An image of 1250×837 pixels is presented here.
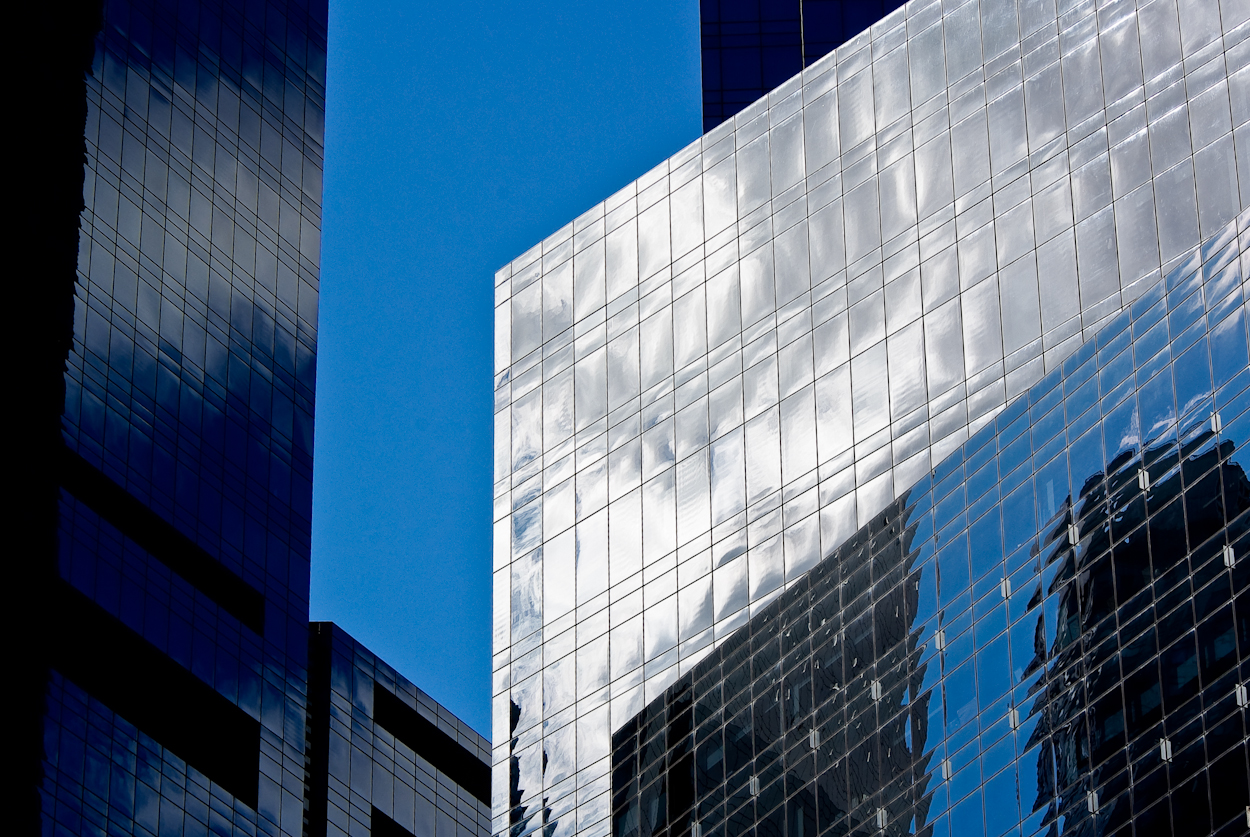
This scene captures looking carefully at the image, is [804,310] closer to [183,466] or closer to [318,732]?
[183,466]

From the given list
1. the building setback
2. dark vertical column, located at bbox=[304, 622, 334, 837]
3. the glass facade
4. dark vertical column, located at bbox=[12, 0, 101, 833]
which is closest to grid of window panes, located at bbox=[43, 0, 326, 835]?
the building setback

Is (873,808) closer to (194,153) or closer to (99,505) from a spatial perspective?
(99,505)

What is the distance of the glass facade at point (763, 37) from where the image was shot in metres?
140

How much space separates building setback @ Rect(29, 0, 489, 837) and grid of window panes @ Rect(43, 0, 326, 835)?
160 mm

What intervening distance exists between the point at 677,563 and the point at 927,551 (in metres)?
13.0

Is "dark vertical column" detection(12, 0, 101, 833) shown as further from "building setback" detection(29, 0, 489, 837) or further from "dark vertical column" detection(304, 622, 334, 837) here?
"dark vertical column" detection(304, 622, 334, 837)

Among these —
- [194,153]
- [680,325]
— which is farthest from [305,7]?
[680,325]

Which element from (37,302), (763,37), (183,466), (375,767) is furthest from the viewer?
(763,37)

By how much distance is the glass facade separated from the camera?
140125 millimetres

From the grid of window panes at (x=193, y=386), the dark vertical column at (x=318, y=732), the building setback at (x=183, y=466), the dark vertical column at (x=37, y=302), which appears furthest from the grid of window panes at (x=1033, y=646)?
the dark vertical column at (x=318, y=732)

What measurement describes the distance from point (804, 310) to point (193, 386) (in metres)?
59.2

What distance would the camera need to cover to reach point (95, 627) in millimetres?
119188

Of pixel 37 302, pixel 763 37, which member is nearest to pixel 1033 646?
pixel 37 302

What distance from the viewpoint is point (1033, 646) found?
A: 206ft
